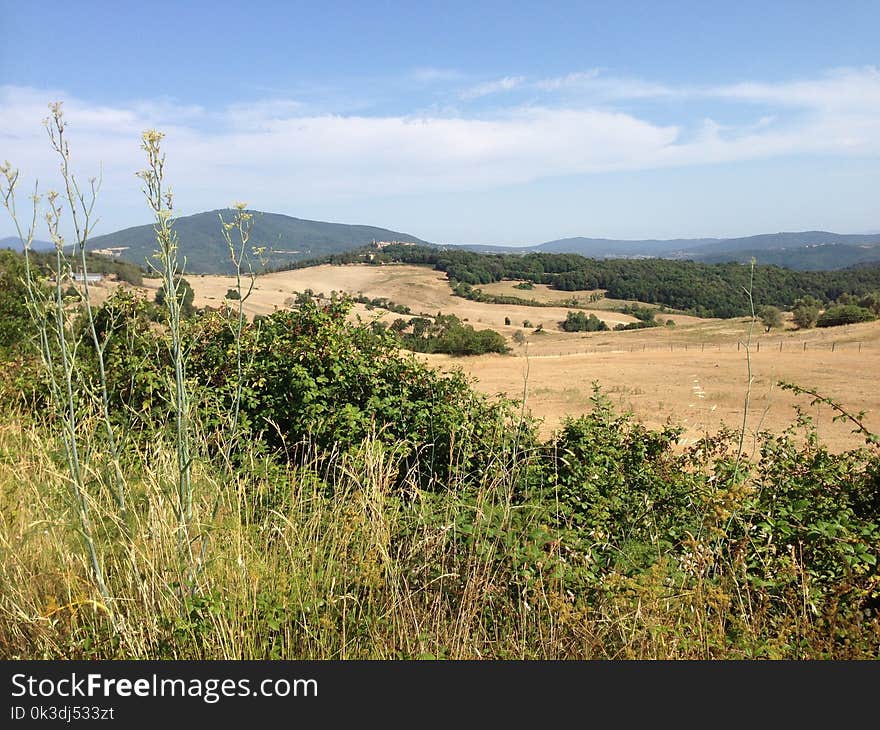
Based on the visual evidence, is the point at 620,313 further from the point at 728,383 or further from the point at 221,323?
the point at 221,323

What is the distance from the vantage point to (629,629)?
255 cm

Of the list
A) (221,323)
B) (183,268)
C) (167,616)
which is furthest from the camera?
(221,323)

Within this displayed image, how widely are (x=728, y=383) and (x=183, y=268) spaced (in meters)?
25.9

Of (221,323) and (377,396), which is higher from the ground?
(221,323)

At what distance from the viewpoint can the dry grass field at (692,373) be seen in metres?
17.7

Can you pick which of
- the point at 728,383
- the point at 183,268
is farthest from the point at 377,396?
the point at 728,383

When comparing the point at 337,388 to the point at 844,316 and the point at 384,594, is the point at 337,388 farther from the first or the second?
the point at 844,316

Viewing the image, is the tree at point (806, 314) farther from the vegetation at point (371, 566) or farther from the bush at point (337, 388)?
the vegetation at point (371, 566)

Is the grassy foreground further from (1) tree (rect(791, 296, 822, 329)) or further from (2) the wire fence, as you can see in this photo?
(1) tree (rect(791, 296, 822, 329))

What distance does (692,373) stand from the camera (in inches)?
1110

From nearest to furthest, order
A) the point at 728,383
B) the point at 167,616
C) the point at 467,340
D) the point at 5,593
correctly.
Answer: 1. the point at 167,616
2. the point at 5,593
3. the point at 728,383
4. the point at 467,340

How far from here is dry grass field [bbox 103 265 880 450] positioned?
58.1 ft

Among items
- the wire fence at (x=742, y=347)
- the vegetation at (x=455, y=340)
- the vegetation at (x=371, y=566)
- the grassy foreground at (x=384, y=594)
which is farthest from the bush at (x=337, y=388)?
the vegetation at (x=455, y=340)

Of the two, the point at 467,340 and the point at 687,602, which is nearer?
the point at 687,602
